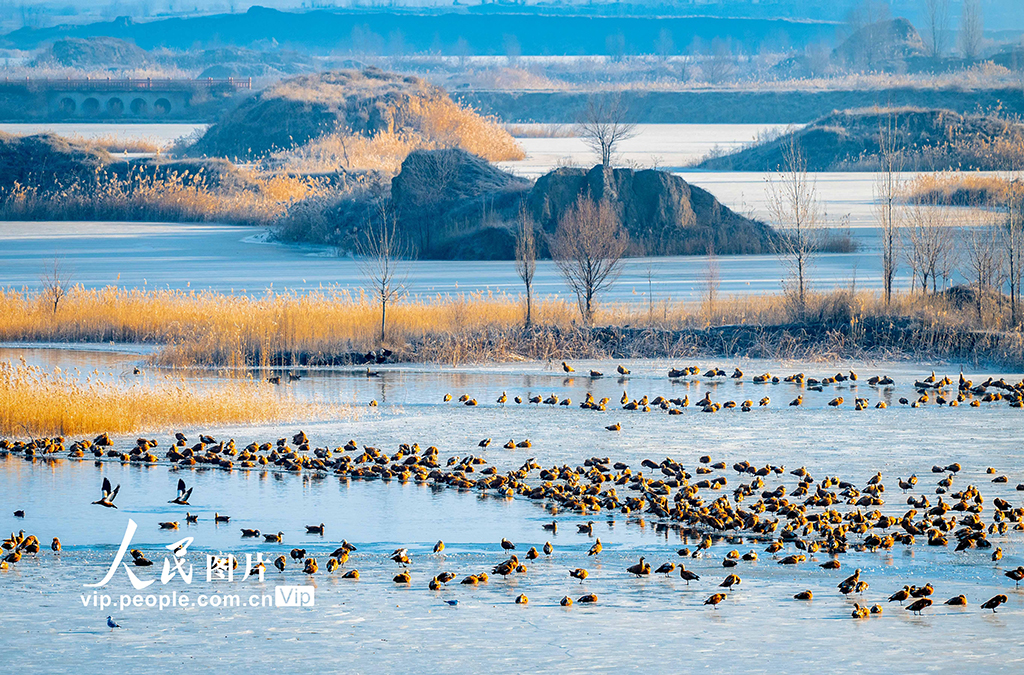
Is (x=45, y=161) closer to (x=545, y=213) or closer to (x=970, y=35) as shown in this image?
(x=545, y=213)

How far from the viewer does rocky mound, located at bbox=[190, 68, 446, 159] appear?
198ft

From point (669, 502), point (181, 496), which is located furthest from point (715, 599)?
point (181, 496)

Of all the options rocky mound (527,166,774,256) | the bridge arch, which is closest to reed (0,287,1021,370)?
rocky mound (527,166,774,256)

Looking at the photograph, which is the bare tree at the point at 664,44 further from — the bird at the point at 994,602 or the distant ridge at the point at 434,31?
the bird at the point at 994,602

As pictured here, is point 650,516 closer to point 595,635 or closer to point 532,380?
point 595,635

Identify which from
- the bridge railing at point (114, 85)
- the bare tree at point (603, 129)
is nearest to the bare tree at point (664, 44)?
the bridge railing at point (114, 85)

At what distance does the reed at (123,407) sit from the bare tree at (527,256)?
510cm

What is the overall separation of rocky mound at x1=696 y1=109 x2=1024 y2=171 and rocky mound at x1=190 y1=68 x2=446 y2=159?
1445cm

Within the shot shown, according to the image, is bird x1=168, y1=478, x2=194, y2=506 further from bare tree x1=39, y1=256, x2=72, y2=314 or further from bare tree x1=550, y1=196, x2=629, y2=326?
bare tree x1=39, y1=256, x2=72, y2=314

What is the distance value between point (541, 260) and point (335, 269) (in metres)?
4.87

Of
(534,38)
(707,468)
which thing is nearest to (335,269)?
(707,468)

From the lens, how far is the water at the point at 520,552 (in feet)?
25.2

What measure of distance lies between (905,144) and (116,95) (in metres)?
56.1

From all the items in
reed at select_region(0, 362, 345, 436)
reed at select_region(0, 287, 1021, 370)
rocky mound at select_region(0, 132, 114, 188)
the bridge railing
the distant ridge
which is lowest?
reed at select_region(0, 362, 345, 436)
